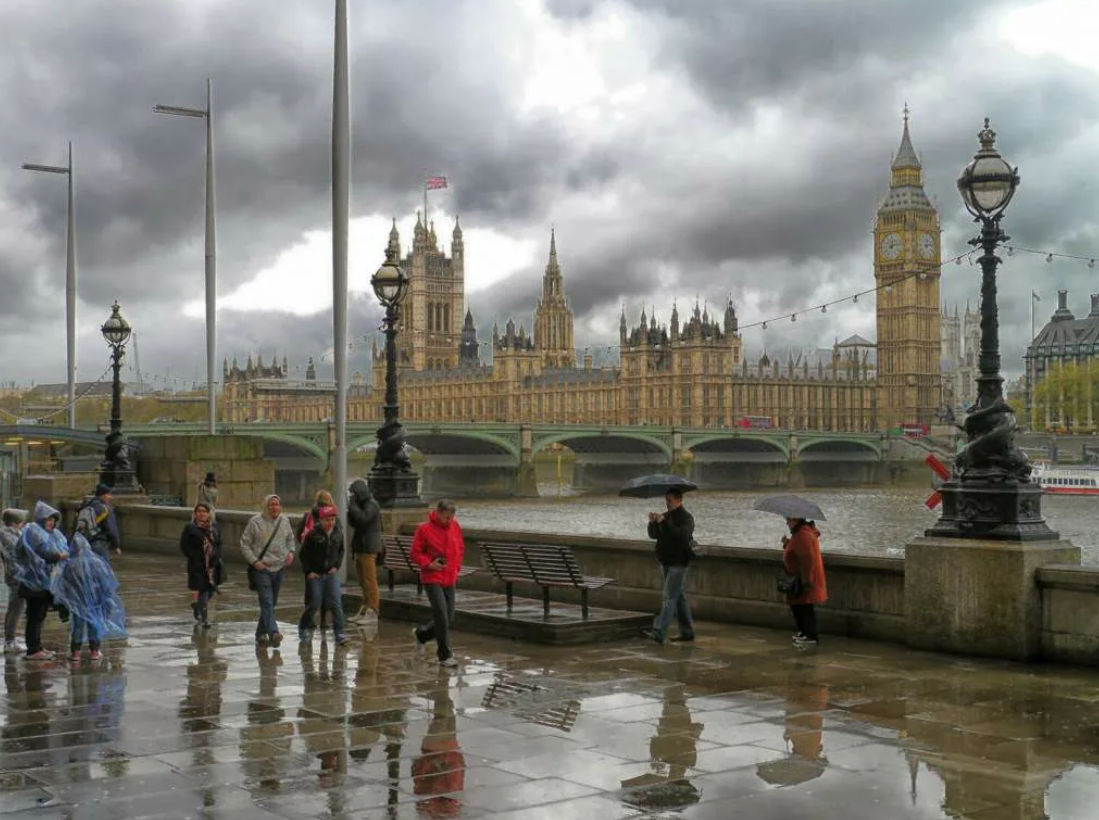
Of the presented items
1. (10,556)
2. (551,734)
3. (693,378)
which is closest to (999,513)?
(551,734)

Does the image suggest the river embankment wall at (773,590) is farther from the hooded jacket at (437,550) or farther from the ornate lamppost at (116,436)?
the ornate lamppost at (116,436)

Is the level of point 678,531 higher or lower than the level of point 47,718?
higher

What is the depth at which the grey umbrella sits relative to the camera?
10828 mm

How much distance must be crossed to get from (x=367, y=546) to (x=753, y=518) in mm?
45870

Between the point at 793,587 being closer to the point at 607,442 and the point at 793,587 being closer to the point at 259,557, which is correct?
the point at 259,557

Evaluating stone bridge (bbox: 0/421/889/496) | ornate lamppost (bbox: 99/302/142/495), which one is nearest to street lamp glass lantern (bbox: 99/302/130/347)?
ornate lamppost (bbox: 99/302/142/495)

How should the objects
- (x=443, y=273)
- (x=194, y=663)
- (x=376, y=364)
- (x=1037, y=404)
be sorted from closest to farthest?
(x=194, y=663) < (x=1037, y=404) < (x=376, y=364) < (x=443, y=273)

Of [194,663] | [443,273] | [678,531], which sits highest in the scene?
[443,273]

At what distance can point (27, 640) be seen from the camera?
1085 centimetres

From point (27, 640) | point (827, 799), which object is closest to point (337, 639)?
point (27, 640)

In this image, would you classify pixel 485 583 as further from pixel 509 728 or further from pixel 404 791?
pixel 404 791

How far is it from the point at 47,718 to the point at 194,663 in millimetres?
2211

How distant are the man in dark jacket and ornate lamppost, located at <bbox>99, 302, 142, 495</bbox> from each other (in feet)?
48.2

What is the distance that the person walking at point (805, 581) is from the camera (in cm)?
1073
